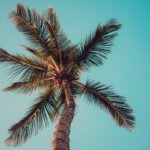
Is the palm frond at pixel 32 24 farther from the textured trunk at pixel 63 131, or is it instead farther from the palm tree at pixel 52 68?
the textured trunk at pixel 63 131

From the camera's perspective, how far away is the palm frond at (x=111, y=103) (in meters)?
9.92

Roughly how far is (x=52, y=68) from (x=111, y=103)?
8.18ft

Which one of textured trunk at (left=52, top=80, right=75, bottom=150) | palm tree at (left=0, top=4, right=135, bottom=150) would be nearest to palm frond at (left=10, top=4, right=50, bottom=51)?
palm tree at (left=0, top=4, right=135, bottom=150)

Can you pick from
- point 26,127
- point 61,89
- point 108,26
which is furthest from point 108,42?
point 26,127

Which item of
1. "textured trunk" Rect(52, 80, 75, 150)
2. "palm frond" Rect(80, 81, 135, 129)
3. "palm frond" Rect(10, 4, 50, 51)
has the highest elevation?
"palm frond" Rect(10, 4, 50, 51)

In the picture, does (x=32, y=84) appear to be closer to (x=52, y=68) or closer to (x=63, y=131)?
(x=52, y=68)

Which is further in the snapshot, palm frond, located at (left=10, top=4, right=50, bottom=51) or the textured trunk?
palm frond, located at (left=10, top=4, right=50, bottom=51)

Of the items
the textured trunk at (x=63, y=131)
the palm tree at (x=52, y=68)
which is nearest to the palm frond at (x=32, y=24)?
the palm tree at (x=52, y=68)

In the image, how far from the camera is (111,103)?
33.2 feet

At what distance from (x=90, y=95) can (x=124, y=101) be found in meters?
1.32

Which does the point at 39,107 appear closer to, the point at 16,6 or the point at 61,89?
the point at 61,89

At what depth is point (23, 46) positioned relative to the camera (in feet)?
34.8

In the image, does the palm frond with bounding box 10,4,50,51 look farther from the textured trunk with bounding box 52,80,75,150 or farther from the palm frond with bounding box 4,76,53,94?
the textured trunk with bounding box 52,80,75,150

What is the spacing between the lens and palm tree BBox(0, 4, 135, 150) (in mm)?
10086
